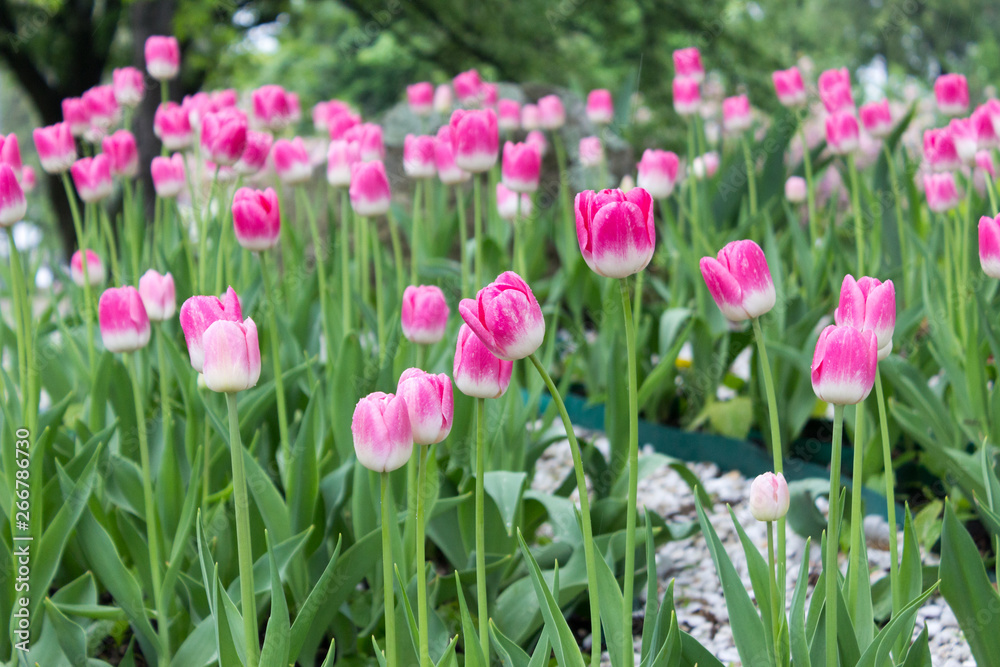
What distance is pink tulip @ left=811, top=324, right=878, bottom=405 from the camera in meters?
0.85

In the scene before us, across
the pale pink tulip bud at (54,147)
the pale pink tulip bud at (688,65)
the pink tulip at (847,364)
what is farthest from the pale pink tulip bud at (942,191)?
the pale pink tulip bud at (54,147)

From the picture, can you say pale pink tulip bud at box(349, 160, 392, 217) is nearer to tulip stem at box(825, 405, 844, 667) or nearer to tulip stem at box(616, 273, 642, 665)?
tulip stem at box(616, 273, 642, 665)

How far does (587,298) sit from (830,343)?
6.60ft

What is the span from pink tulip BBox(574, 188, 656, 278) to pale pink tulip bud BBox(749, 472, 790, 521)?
0.27m

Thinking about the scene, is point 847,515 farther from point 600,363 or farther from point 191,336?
point 191,336

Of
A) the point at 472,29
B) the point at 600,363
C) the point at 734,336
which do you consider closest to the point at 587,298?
the point at 600,363

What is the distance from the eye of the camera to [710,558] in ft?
6.31

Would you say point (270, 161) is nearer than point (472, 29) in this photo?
Yes

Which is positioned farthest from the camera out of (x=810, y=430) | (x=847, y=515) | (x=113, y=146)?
(x=810, y=430)

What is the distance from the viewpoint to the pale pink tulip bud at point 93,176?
193cm

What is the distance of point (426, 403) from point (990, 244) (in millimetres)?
960

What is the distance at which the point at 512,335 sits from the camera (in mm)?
828

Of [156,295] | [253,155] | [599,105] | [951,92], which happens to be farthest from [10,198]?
[951,92]

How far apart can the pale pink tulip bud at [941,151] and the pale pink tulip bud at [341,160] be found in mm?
1294
